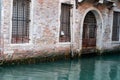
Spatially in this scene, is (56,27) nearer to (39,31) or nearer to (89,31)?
(39,31)

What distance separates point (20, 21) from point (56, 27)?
2.20 m

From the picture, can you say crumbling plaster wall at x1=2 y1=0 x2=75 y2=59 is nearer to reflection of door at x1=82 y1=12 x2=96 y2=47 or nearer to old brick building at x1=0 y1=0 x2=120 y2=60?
old brick building at x1=0 y1=0 x2=120 y2=60

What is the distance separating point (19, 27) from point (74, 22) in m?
3.74

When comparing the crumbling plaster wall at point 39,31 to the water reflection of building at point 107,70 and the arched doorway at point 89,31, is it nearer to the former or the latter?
the water reflection of building at point 107,70

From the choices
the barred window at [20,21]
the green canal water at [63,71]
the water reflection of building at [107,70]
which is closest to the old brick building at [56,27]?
the barred window at [20,21]

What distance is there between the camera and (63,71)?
37.7 ft

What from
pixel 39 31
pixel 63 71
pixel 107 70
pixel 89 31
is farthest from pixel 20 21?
pixel 89 31

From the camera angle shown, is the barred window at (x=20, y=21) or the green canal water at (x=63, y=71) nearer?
the green canal water at (x=63, y=71)

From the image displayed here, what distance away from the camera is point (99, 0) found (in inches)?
656

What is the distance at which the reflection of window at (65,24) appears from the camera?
Answer: 14.8 metres

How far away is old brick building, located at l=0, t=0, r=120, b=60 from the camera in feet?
39.6

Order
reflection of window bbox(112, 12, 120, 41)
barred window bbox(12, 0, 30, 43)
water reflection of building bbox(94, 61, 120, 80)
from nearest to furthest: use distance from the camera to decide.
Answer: water reflection of building bbox(94, 61, 120, 80), barred window bbox(12, 0, 30, 43), reflection of window bbox(112, 12, 120, 41)

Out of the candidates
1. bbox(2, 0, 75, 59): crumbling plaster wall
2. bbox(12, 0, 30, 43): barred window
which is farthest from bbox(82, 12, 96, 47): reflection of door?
bbox(12, 0, 30, 43): barred window

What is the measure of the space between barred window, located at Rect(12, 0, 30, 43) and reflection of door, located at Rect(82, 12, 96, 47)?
4746 millimetres
